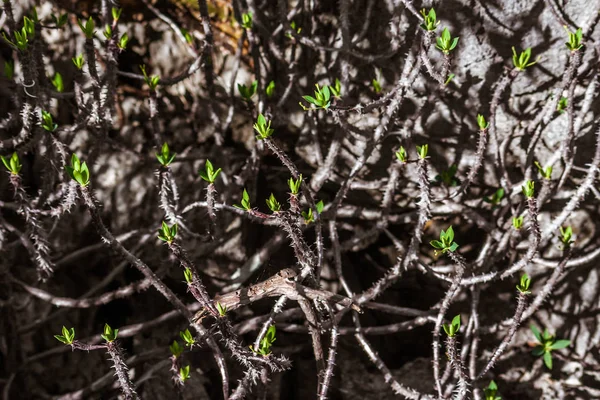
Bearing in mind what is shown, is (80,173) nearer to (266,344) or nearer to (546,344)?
(266,344)

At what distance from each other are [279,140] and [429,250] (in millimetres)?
924

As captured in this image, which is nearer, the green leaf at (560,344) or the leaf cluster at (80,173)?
the leaf cluster at (80,173)

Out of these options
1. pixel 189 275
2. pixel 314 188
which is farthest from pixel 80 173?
pixel 314 188

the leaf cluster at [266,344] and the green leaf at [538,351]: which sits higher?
the green leaf at [538,351]

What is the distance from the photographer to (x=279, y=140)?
2664mm

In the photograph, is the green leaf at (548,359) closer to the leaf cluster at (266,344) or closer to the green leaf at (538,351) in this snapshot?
the green leaf at (538,351)

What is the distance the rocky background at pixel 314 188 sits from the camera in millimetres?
2082

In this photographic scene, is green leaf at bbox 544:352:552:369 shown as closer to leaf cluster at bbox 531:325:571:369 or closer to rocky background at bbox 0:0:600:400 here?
leaf cluster at bbox 531:325:571:369

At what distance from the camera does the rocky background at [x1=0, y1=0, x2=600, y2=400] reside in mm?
2082

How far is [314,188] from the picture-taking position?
234 centimetres

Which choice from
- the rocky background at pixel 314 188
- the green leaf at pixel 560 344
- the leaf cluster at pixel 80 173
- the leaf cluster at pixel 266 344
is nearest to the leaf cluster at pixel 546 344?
the green leaf at pixel 560 344

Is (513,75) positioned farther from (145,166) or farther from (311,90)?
(145,166)

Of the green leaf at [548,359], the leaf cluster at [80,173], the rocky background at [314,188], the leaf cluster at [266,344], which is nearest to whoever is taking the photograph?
the leaf cluster at [80,173]

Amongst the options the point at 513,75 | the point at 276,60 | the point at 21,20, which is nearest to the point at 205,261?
the point at 276,60
